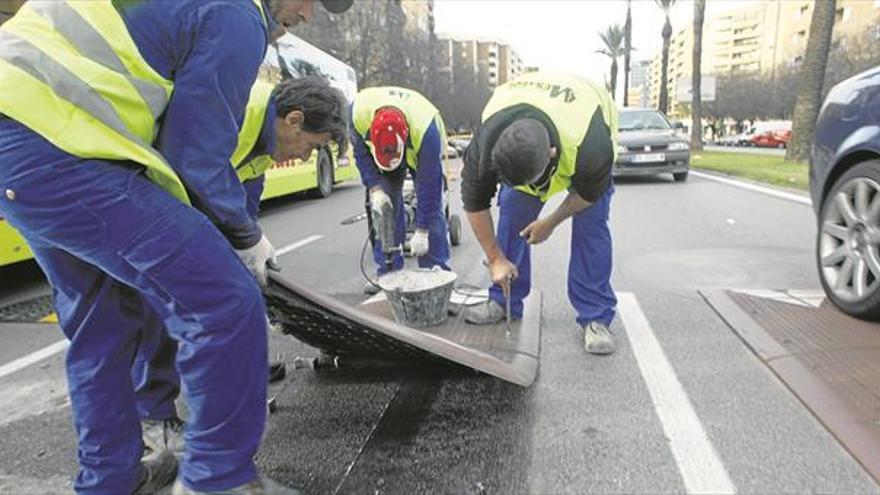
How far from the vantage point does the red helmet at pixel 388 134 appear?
13.8 feet

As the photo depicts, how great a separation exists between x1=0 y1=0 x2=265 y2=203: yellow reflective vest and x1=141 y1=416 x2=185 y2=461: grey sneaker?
1.02 meters

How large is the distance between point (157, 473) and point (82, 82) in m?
1.23

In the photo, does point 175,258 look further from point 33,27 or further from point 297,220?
point 297,220

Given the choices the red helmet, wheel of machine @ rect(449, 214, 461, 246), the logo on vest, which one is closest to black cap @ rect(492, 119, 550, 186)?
the logo on vest

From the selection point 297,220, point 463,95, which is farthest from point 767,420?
point 463,95

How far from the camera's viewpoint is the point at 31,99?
153cm

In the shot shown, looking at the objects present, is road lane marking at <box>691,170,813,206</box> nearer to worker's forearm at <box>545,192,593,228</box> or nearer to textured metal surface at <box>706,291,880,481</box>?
textured metal surface at <box>706,291,880,481</box>

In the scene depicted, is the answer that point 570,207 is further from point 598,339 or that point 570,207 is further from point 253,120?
point 253,120

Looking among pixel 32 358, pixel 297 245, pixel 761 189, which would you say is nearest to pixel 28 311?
pixel 32 358

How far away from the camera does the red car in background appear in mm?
47644

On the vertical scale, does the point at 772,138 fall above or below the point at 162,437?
below

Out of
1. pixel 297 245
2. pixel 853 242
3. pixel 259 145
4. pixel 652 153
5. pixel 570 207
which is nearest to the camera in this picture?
pixel 259 145

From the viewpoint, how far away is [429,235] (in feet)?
15.4

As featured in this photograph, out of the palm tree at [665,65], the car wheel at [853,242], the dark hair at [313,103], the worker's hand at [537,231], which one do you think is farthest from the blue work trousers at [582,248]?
the palm tree at [665,65]
